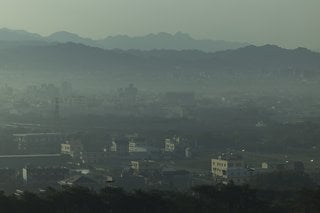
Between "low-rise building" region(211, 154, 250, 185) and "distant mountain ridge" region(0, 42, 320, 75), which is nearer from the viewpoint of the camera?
"low-rise building" region(211, 154, 250, 185)

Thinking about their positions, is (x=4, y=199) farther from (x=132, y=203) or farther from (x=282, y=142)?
(x=282, y=142)

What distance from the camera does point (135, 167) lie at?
774 inches

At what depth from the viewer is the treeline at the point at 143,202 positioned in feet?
38.3

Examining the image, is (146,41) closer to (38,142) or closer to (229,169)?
(38,142)

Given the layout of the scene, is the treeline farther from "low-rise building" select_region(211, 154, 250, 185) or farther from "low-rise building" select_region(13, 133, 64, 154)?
"low-rise building" select_region(13, 133, 64, 154)

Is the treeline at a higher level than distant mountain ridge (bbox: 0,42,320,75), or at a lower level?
lower

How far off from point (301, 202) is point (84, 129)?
17962mm

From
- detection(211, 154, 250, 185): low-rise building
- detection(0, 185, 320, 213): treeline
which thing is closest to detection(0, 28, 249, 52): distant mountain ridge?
detection(211, 154, 250, 185): low-rise building

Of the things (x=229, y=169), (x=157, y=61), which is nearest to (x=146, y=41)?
(x=157, y=61)

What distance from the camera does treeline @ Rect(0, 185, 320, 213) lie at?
11.7 m

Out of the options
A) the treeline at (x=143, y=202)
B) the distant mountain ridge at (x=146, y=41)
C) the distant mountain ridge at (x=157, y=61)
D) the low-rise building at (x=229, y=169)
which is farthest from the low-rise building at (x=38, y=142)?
the distant mountain ridge at (x=146, y=41)

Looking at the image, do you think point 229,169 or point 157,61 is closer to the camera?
point 229,169

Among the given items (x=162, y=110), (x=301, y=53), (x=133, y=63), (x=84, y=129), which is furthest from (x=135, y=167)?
(x=301, y=53)

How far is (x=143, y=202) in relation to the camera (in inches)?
466
